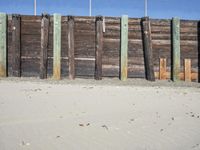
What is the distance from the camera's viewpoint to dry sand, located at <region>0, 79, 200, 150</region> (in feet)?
17.0

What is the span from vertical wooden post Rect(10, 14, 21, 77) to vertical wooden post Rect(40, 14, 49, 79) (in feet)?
2.35

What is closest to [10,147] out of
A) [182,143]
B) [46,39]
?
[182,143]

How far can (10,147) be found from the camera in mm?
4883

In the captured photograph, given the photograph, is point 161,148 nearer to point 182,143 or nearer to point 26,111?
point 182,143

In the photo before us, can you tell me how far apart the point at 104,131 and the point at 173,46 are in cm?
795

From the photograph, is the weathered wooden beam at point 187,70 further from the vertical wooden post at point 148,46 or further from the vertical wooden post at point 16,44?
the vertical wooden post at point 16,44

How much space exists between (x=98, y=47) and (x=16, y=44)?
2416 millimetres

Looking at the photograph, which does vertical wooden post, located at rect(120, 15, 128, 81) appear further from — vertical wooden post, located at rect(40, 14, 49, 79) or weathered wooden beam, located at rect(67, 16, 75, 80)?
vertical wooden post, located at rect(40, 14, 49, 79)

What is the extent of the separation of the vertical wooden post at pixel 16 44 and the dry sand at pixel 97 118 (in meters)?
2.07

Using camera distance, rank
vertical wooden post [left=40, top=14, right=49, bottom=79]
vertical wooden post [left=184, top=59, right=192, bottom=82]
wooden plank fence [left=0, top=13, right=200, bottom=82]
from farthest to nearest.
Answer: vertical wooden post [left=184, top=59, right=192, bottom=82] < wooden plank fence [left=0, top=13, right=200, bottom=82] < vertical wooden post [left=40, top=14, right=49, bottom=79]

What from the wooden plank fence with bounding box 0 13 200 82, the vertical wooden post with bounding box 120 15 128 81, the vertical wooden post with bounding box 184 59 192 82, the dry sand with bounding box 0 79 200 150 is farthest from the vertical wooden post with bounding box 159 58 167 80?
the dry sand with bounding box 0 79 200 150

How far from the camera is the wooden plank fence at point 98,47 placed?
519 inches

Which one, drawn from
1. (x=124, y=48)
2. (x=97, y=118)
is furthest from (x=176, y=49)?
(x=97, y=118)

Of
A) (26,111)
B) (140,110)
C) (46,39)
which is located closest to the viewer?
(26,111)
